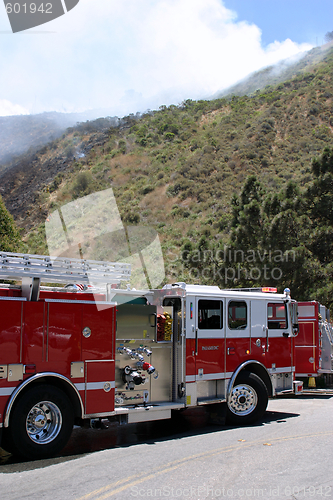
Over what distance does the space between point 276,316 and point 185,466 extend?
473cm

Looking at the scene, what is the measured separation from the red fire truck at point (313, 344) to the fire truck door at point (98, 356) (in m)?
8.21

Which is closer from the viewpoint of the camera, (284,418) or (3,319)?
(3,319)

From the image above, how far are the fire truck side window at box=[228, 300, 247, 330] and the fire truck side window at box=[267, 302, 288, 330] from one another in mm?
782

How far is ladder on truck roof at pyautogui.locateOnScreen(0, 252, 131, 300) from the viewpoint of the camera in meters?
6.68

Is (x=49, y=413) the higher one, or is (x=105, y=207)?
(x=105, y=207)

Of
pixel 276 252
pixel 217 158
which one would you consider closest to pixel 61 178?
pixel 217 158

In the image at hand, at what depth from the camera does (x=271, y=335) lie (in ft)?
32.9

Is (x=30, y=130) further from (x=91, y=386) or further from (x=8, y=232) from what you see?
(x=91, y=386)

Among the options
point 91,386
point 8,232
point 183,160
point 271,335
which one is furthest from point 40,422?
point 183,160

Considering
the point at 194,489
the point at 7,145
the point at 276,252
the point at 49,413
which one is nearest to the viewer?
the point at 194,489

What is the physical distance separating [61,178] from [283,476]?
209 feet

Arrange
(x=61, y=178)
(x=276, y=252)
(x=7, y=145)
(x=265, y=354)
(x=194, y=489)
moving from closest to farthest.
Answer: (x=194, y=489) → (x=265, y=354) → (x=276, y=252) → (x=61, y=178) → (x=7, y=145)

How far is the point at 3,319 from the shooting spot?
252 inches

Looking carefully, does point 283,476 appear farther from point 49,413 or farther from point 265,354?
point 265,354
